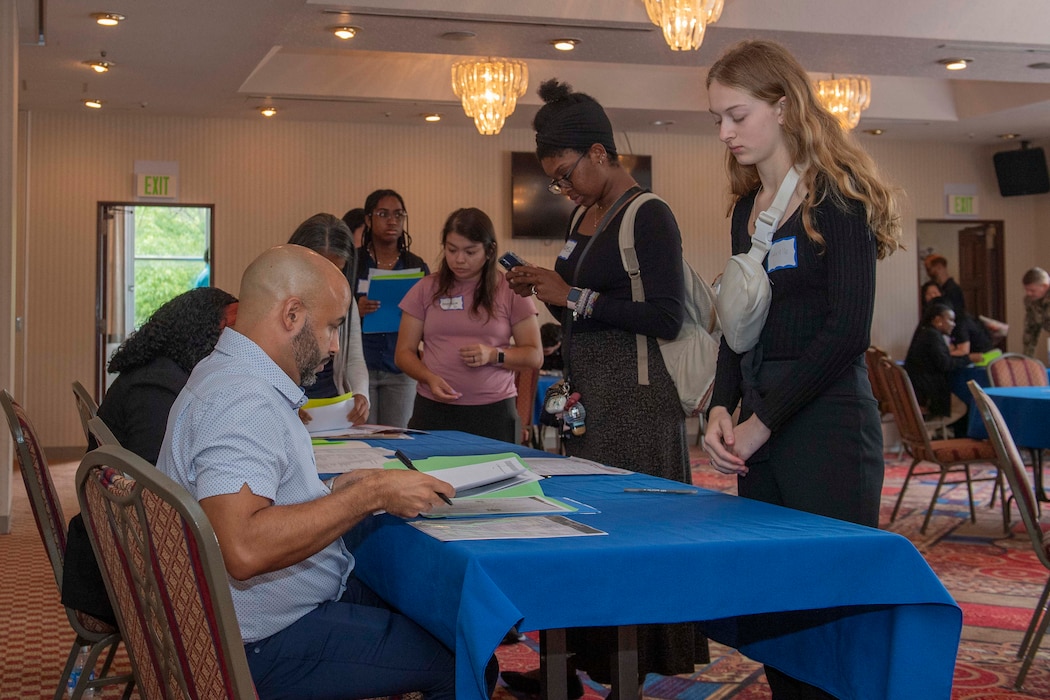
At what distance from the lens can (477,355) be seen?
3709 millimetres

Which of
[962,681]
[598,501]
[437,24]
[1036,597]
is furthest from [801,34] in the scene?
[598,501]

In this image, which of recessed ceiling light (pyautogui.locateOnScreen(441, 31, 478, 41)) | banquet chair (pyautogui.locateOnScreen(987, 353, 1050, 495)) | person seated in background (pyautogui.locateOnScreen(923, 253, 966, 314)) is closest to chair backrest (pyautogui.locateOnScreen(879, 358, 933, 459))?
banquet chair (pyautogui.locateOnScreen(987, 353, 1050, 495))

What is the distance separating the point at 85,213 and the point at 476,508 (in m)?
8.79

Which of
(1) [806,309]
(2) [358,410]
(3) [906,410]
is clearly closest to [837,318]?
(1) [806,309]

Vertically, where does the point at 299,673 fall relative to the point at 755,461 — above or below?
below

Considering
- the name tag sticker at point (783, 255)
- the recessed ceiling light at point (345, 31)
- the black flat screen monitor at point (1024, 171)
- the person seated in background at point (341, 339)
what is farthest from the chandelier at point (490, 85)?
the black flat screen monitor at point (1024, 171)

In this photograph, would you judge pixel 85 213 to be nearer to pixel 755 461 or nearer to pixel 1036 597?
pixel 1036 597

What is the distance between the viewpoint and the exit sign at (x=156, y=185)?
9602mm

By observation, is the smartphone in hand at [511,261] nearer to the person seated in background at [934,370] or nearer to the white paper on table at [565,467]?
the white paper on table at [565,467]

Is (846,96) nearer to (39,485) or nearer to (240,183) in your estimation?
(240,183)

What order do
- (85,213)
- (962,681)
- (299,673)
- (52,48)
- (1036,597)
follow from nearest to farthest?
1. (299,673)
2. (962,681)
3. (1036,597)
4. (52,48)
5. (85,213)

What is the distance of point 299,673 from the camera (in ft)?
5.55

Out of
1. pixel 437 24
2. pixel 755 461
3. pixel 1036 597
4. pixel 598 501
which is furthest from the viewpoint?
pixel 437 24

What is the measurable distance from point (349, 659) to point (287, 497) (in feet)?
0.90
